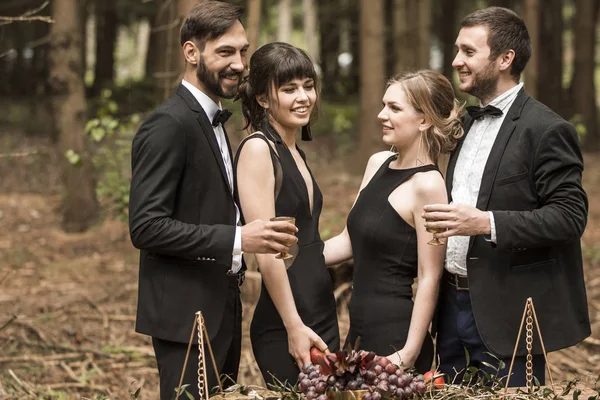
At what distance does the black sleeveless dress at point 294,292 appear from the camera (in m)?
4.11

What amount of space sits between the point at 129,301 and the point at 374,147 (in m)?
6.48

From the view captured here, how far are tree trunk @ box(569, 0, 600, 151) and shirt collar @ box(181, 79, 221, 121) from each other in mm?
17591

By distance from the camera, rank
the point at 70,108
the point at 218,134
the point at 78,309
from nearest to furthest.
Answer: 1. the point at 218,134
2. the point at 78,309
3. the point at 70,108

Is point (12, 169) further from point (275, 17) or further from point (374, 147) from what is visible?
point (275, 17)

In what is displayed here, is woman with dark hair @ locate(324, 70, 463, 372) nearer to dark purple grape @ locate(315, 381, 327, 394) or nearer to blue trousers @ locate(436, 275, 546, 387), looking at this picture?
blue trousers @ locate(436, 275, 546, 387)

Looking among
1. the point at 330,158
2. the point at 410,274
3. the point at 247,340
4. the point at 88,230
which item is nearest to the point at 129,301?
the point at 247,340

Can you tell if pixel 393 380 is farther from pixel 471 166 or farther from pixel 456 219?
pixel 471 166

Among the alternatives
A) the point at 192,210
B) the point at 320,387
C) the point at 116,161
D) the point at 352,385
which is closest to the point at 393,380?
the point at 352,385

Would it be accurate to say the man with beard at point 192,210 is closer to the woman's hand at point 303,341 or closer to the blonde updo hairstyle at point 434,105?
the woman's hand at point 303,341

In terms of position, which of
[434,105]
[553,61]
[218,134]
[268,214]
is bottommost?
[268,214]

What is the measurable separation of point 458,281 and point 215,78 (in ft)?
5.17

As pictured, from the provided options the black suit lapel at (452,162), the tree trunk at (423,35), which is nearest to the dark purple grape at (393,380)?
the black suit lapel at (452,162)

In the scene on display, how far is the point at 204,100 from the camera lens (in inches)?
156

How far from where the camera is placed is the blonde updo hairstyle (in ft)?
13.9
